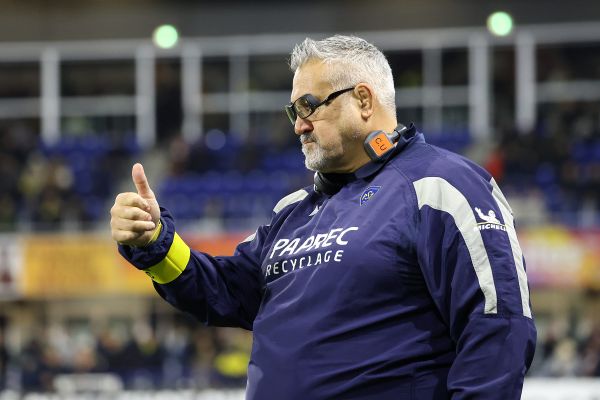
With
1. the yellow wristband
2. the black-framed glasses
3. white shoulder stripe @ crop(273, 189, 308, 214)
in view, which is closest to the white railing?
white shoulder stripe @ crop(273, 189, 308, 214)

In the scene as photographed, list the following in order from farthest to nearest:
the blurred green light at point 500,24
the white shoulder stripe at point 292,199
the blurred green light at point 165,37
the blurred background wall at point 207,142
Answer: the blurred green light at point 165,37 → the blurred green light at point 500,24 → the blurred background wall at point 207,142 → the white shoulder stripe at point 292,199

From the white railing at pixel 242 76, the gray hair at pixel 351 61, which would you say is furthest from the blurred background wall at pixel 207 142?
the gray hair at pixel 351 61

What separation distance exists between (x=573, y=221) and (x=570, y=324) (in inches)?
51.3

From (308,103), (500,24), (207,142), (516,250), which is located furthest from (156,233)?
(500,24)

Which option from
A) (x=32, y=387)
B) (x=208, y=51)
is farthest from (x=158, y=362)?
(x=208, y=51)

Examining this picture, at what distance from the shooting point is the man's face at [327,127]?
3.23m

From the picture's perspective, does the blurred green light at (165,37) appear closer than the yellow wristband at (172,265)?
No

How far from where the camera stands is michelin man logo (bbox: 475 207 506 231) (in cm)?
287

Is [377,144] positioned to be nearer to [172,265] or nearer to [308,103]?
[308,103]

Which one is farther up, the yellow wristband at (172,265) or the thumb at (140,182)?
the thumb at (140,182)

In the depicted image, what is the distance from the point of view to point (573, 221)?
15031 millimetres

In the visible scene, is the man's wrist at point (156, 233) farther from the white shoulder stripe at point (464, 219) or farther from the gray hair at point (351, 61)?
the white shoulder stripe at point (464, 219)

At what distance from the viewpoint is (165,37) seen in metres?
19.6

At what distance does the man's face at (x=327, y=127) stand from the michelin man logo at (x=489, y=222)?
0.48 metres
